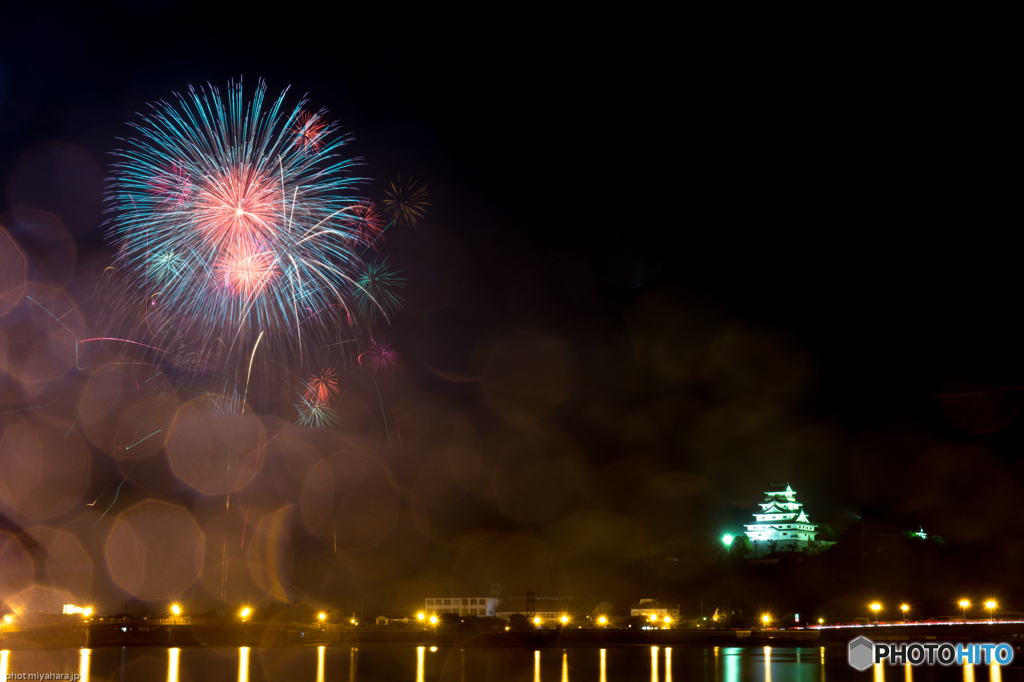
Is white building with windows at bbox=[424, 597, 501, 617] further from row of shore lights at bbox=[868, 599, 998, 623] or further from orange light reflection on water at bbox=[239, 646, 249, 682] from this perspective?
orange light reflection on water at bbox=[239, 646, 249, 682]

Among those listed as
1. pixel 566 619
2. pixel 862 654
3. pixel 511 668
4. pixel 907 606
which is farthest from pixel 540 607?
pixel 511 668

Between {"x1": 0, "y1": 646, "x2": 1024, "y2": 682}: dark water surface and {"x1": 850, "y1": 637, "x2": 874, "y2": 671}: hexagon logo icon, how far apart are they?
52cm

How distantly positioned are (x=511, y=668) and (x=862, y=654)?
13.8 m

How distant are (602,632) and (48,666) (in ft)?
109

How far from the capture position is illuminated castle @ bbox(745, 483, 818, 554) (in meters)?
94.4

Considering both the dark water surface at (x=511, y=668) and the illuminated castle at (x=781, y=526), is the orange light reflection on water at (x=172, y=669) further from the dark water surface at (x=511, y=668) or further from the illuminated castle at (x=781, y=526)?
the illuminated castle at (x=781, y=526)

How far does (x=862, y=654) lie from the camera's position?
1257 inches

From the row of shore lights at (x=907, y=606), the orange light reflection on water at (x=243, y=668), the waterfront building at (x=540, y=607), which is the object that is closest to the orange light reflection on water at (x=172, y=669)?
the orange light reflection on water at (x=243, y=668)

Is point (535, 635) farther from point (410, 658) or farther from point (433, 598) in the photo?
point (433, 598)

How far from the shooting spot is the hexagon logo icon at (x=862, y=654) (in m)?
29.1

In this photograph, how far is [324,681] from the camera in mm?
25359

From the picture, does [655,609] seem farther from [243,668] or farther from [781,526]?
[243,668]

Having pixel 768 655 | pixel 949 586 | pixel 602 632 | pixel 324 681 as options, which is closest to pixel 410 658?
pixel 324 681

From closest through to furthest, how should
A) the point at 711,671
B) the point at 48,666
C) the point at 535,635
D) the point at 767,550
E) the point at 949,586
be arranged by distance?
the point at 711,671 < the point at 48,666 < the point at 535,635 < the point at 949,586 < the point at 767,550
